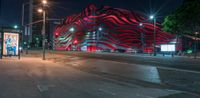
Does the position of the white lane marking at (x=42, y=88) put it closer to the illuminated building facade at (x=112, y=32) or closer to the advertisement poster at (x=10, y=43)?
the advertisement poster at (x=10, y=43)

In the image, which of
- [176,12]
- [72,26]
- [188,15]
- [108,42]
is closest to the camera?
[188,15]

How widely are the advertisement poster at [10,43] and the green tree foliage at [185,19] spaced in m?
26.4

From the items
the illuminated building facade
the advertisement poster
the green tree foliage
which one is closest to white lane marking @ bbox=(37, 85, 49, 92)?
the advertisement poster

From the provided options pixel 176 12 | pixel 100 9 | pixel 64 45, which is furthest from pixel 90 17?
pixel 176 12

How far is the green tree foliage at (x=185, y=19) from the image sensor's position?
3662 cm

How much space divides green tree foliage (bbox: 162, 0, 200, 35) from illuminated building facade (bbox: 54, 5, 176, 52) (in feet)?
128

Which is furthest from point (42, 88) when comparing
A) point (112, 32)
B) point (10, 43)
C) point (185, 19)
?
point (112, 32)

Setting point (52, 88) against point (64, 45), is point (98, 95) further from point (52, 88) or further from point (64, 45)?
point (64, 45)

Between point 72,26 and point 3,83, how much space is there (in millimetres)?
101543

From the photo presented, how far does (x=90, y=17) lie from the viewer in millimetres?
96938

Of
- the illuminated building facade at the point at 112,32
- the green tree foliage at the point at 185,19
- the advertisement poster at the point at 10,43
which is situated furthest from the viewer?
the illuminated building facade at the point at 112,32

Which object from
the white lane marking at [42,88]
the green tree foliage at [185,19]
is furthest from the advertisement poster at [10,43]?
the green tree foliage at [185,19]

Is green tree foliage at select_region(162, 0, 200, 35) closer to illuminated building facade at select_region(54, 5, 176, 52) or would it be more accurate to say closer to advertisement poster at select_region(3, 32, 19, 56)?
advertisement poster at select_region(3, 32, 19, 56)

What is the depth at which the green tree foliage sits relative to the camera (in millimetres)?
36625
